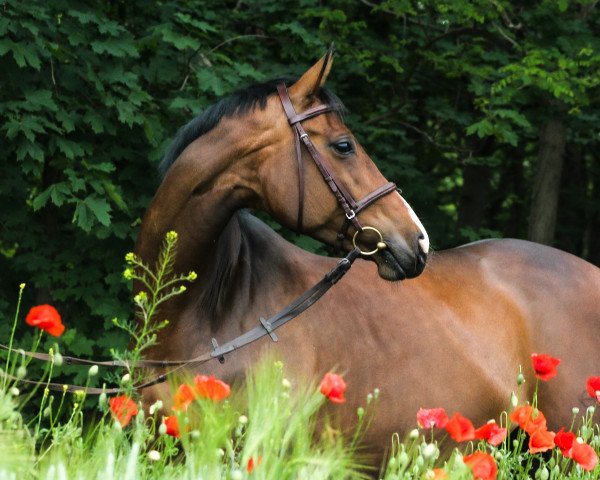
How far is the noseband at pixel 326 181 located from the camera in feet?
12.4

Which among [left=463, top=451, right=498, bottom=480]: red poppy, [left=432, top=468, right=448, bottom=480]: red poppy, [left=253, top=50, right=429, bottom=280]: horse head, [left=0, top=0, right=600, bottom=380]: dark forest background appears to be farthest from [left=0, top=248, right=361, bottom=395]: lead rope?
[left=0, top=0, right=600, bottom=380]: dark forest background

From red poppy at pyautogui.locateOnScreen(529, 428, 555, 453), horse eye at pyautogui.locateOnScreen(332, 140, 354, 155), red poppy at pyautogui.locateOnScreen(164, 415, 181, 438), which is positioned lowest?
red poppy at pyautogui.locateOnScreen(529, 428, 555, 453)

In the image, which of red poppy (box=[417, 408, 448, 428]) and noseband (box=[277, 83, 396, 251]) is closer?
red poppy (box=[417, 408, 448, 428])

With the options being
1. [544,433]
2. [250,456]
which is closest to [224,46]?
[544,433]

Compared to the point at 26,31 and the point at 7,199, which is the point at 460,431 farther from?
the point at 7,199

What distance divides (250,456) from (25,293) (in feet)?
20.1

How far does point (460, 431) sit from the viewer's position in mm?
2773

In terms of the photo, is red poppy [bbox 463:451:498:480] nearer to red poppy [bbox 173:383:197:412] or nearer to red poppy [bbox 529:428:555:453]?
red poppy [bbox 529:428:555:453]

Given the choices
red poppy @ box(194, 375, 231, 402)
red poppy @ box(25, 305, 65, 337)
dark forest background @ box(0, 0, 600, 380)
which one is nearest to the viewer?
red poppy @ box(194, 375, 231, 402)

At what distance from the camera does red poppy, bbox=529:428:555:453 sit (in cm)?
286

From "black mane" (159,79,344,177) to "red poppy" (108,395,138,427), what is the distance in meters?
1.62

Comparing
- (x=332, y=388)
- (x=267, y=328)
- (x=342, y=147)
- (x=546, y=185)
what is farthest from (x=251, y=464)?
(x=546, y=185)

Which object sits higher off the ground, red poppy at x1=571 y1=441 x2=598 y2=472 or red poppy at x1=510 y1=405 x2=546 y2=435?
red poppy at x1=510 y1=405 x2=546 y2=435

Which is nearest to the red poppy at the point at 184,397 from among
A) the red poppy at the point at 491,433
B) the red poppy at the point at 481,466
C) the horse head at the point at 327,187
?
the red poppy at the point at 481,466
